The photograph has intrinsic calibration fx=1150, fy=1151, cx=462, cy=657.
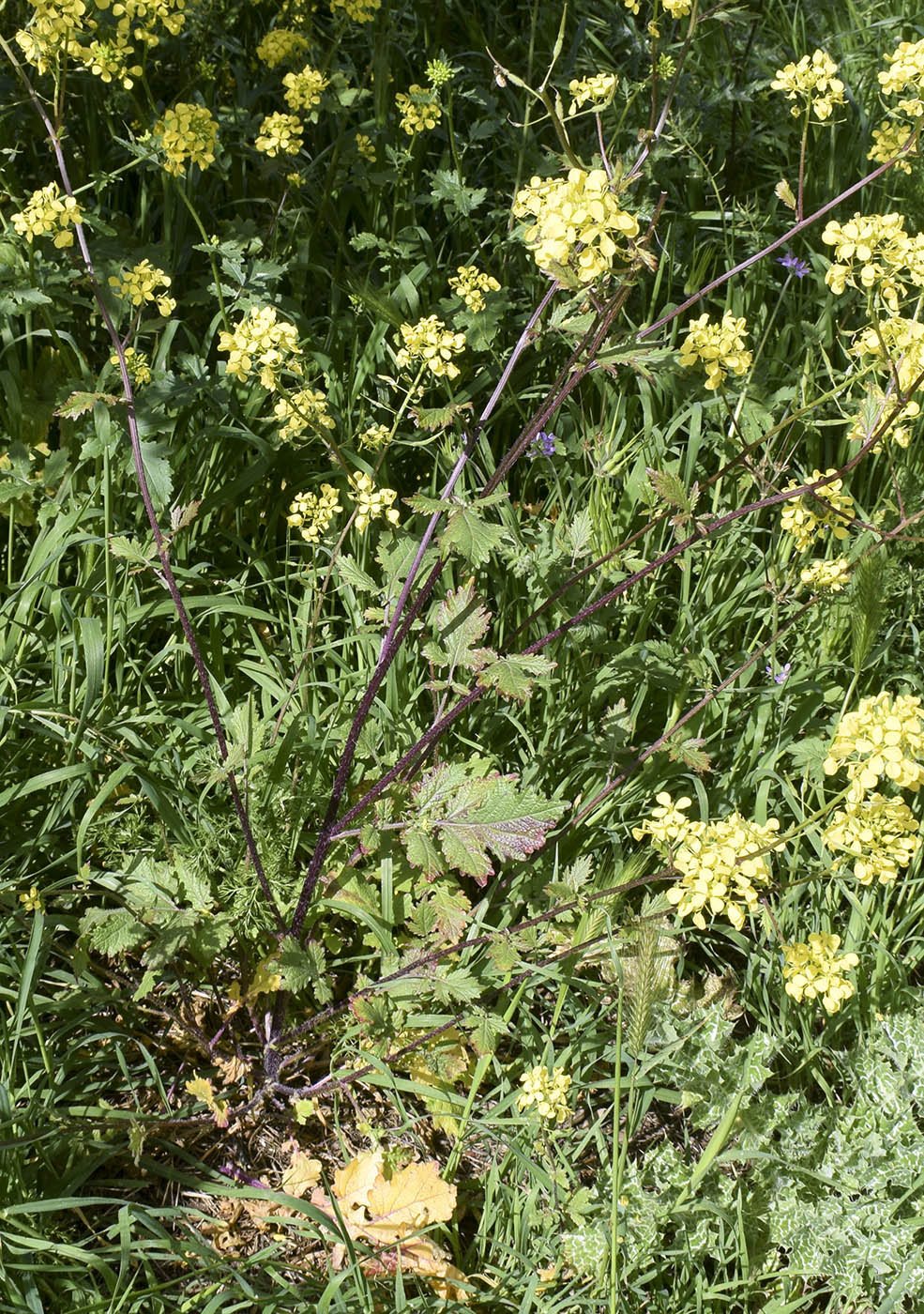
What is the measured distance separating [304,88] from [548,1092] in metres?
2.37

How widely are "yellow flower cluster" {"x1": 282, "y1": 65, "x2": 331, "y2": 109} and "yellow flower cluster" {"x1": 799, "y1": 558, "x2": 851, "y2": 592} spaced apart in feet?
5.52

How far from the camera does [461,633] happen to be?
1.98 m

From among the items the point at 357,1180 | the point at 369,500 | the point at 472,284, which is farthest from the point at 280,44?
the point at 357,1180

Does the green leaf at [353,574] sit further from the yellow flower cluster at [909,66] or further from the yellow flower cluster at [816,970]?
the yellow flower cluster at [909,66]

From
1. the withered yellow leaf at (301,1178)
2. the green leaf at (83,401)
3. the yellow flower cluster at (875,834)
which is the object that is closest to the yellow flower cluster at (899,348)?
the yellow flower cluster at (875,834)


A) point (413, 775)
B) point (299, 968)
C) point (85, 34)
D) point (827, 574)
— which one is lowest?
point (299, 968)

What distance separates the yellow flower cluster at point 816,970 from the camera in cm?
178

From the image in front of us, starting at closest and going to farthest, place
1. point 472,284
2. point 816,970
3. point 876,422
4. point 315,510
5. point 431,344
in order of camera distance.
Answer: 1. point 816,970
2. point 431,344
3. point 876,422
4. point 315,510
5. point 472,284

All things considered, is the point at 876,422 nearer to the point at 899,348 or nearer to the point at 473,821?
the point at 899,348

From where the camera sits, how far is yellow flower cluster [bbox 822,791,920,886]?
1.67 m

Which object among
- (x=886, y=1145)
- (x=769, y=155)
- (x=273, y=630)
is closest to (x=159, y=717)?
(x=273, y=630)

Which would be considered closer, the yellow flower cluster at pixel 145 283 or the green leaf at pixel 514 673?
the green leaf at pixel 514 673

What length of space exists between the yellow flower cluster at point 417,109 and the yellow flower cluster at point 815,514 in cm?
148

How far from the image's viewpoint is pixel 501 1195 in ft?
6.59
